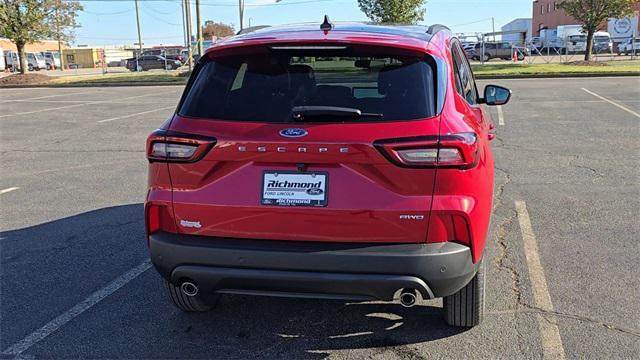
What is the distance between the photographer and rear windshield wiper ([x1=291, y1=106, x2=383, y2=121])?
A: 2916 mm

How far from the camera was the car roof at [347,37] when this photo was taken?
308cm

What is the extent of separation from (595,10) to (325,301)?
29200 mm

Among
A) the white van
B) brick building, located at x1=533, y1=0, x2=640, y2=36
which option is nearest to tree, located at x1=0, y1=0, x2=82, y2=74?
the white van

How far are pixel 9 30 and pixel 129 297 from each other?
29289 millimetres

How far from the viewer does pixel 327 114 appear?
293 cm

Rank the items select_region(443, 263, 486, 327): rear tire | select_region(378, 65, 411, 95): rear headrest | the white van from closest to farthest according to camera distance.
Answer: select_region(378, 65, 411, 95): rear headrest < select_region(443, 263, 486, 327): rear tire < the white van

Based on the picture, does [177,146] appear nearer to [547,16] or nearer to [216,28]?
[547,16]

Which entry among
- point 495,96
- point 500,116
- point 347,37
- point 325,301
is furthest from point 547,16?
point 347,37

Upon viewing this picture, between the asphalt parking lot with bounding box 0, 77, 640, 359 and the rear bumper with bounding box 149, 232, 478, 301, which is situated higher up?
the rear bumper with bounding box 149, 232, 478, 301

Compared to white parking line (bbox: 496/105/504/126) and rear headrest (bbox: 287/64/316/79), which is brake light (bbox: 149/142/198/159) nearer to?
rear headrest (bbox: 287/64/316/79)

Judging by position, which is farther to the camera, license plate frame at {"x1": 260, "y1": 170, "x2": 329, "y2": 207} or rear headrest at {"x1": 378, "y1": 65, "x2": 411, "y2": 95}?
rear headrest at {"x1": 378, "y1": 65, "x2": 411, "y2": 95}

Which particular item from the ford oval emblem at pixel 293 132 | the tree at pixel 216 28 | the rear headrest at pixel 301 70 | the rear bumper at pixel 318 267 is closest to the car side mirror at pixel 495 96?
the rear headrest at pixel 301 70

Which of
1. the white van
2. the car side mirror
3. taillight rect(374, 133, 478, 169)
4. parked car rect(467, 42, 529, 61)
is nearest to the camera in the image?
taillight rect(374, 133, 478, 169)

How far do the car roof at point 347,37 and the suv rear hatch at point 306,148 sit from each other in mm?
42
